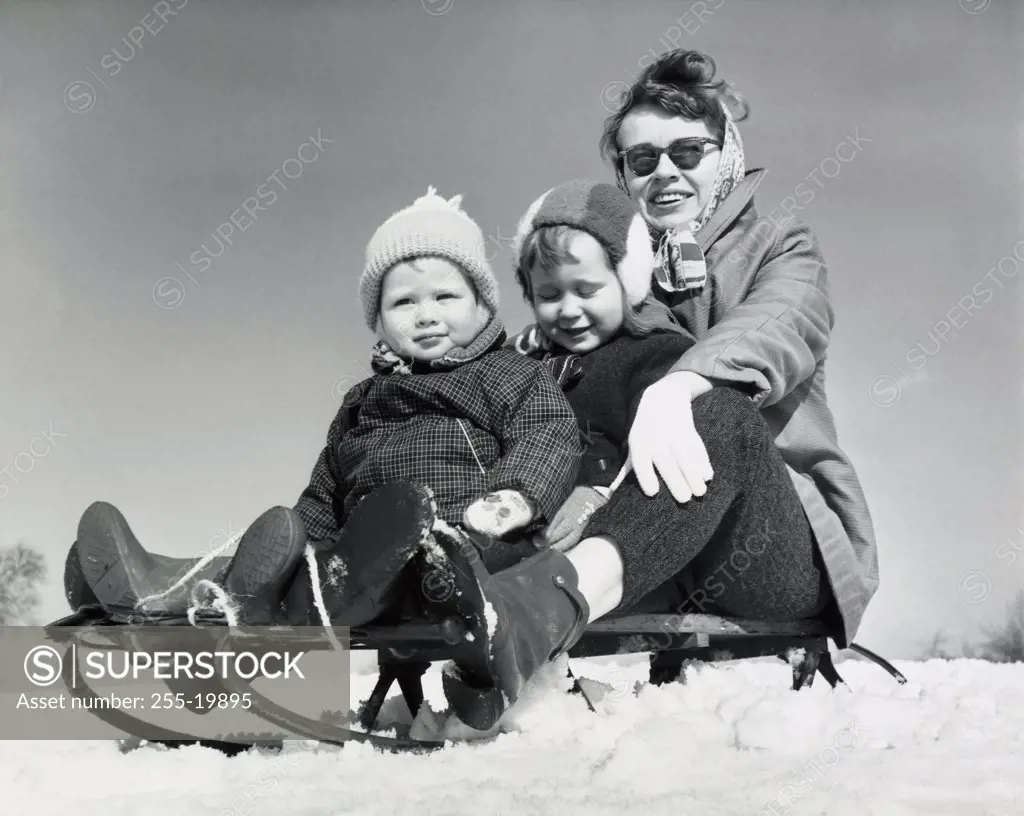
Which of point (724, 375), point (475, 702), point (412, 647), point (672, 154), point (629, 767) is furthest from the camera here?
point (672, 154)

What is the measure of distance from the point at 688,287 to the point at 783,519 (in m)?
0.61

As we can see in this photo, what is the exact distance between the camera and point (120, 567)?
152cm

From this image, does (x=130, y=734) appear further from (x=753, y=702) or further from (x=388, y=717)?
(x=753, y=702)

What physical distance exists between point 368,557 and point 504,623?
0.19 metres

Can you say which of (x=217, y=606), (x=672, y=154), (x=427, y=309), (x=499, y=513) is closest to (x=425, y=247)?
(x=427, y=309)

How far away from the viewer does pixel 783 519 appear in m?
1.73

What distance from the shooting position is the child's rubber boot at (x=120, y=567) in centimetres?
151

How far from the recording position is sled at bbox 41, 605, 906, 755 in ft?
4.66

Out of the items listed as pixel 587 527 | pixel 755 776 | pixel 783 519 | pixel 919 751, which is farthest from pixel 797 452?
pixel 755 776

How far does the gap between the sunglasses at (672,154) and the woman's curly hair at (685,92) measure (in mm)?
58

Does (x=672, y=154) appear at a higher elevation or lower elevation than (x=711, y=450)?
higher

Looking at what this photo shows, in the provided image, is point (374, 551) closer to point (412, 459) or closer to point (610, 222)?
point (412, 459)

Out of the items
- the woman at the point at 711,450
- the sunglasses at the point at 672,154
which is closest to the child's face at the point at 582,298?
the woman at the point at 711,450

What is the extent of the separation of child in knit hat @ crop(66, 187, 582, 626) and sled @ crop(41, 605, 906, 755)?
5 centimetres
